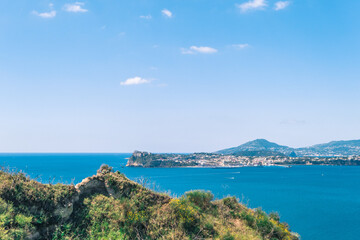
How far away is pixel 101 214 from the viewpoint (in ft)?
33.5

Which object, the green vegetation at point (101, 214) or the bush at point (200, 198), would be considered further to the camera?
the bush at point (200, 198)

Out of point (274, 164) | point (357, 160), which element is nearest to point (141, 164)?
point (274, 164)

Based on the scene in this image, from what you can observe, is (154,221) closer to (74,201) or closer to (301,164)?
(74,201)

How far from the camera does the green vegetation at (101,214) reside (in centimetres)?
872

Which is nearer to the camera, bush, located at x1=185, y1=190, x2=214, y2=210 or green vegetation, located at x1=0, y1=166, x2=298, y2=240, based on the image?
green vegetation, located at x1=0, y1=166, x2=298, y2=240

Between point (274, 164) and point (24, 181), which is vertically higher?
point (24, 181)

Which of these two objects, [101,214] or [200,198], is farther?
[200,198]

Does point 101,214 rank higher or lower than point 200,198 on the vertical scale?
higher

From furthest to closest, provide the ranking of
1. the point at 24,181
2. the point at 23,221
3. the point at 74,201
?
the point at 74,201 < the point at 24,181 < the point at 23,221

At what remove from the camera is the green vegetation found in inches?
343

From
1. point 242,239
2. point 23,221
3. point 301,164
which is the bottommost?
point 301,164

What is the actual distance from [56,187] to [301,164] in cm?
21106

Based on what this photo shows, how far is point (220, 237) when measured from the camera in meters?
10.1

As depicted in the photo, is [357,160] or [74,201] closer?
[74,201]
